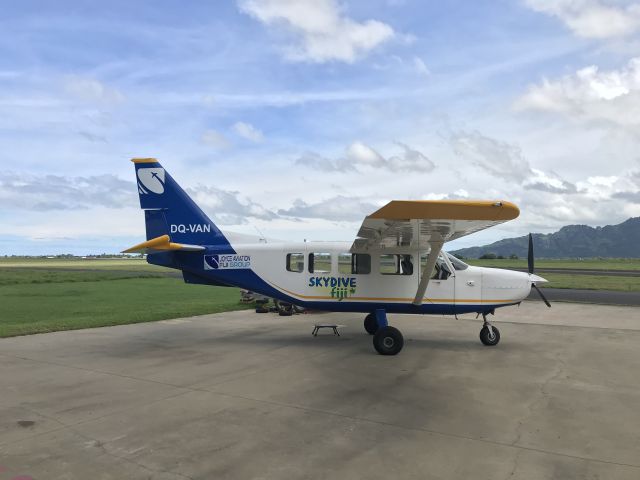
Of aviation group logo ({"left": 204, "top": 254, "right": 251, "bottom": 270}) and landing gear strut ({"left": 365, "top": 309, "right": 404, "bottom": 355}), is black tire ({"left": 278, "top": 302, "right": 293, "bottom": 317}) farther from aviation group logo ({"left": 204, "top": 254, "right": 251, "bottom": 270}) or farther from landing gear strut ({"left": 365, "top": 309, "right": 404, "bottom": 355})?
landing gear strut ({"left": 365, "top": 309, "right": 404, "bottom": 355})

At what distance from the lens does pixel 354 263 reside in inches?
464

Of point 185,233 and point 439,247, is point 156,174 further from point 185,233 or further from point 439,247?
point 439,247

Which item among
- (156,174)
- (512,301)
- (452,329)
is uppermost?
(156,174)

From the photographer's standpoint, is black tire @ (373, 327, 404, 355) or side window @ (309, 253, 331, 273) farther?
side window @ (309, 253, 331, 273)

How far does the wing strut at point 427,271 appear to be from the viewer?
33.3 feet

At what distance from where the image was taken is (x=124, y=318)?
1521 centimetres

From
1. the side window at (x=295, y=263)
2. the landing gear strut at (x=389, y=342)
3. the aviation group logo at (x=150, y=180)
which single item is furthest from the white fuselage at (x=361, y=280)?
the aviation group logo at (x=150, y=180)

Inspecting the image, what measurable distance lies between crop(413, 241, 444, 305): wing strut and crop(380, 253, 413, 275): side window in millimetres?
433

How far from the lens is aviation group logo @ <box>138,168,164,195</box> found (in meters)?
12.3

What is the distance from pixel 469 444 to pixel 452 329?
30.2ft

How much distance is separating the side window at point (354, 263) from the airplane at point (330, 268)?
3cm

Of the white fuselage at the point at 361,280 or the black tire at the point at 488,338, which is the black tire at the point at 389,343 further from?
the black tire at the point at 488,338

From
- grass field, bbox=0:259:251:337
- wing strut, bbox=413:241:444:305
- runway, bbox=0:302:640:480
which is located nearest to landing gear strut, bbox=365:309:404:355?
runway, bbox=0:302:640:480

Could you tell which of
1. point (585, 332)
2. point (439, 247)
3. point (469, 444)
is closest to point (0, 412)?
point (469, 444)
